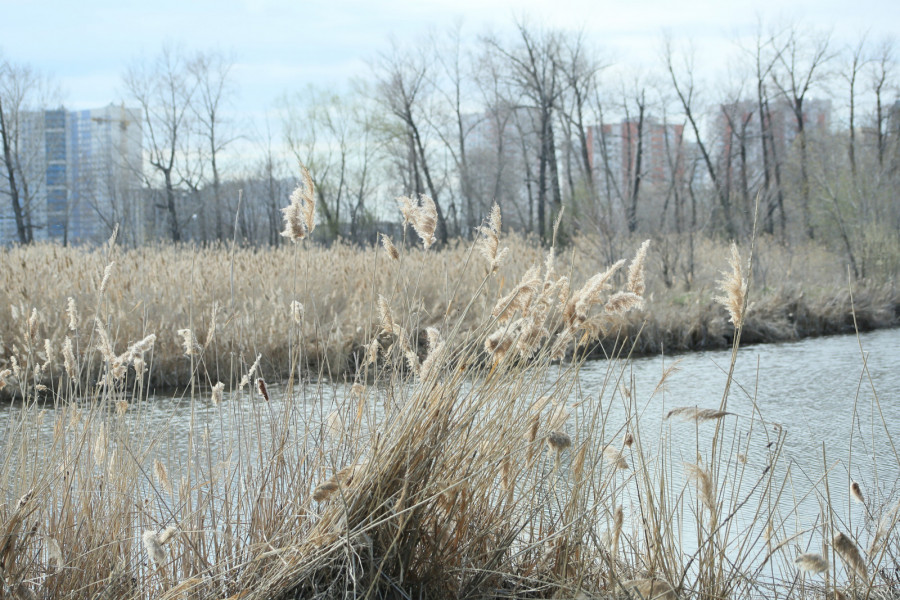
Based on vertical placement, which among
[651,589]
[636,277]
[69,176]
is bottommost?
[651,589]

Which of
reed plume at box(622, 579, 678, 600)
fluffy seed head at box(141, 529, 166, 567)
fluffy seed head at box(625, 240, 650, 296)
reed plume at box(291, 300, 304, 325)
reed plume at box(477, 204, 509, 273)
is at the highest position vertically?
reed plume at box(477, 204, 509, 273)

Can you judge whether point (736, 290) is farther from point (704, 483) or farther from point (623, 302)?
point (704, 483)

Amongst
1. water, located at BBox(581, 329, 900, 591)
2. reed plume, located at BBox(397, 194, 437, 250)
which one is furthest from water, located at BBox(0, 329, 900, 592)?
reed plume, located at BBox(397, 194, 437, 250)

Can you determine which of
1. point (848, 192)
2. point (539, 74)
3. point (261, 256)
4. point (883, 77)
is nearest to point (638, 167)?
point (539, 74)

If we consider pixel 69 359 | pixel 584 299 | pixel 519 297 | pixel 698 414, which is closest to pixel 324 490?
pixel 519 297

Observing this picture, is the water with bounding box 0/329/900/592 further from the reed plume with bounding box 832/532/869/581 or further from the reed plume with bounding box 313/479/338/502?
the reed plume with bounding box 313/479/338/502

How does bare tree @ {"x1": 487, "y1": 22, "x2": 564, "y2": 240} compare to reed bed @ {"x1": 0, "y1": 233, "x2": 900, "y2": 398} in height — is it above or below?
above

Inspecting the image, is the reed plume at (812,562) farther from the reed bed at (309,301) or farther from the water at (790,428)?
the reed bed at (309,301)

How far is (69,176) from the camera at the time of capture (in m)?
41.4

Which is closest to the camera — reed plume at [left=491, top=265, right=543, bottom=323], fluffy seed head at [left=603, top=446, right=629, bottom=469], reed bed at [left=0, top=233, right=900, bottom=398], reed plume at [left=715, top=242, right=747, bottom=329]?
reed plume at [left=715, top=242, right=747, bottom=329]

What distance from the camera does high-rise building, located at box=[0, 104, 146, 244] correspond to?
1164 inches

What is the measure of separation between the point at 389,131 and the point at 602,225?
16.6m

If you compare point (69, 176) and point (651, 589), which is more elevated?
point (69, 176)

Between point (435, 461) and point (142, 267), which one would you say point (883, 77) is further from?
point (435, 461)
